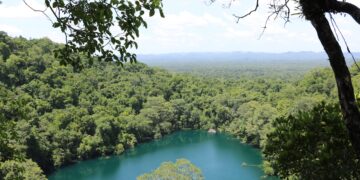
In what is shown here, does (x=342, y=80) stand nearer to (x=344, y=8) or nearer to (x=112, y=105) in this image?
(x=344, y=8)

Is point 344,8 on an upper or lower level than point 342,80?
upper

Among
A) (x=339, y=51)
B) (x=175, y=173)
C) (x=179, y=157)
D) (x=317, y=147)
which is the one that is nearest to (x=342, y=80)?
(x=339, y=51)

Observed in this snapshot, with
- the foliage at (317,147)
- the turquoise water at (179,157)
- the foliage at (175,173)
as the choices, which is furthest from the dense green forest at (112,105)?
the foliage at (317,147)

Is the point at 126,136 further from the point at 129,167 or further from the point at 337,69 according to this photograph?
the point at 337,69

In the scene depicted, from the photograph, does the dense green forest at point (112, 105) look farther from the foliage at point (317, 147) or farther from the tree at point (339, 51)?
the tree at point (339, 51)

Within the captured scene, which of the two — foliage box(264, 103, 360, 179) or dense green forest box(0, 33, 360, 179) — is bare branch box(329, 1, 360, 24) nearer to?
foliage box(264, 103, 360, 179)

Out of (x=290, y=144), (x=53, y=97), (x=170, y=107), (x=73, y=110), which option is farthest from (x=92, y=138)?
(x=290, y=144)
